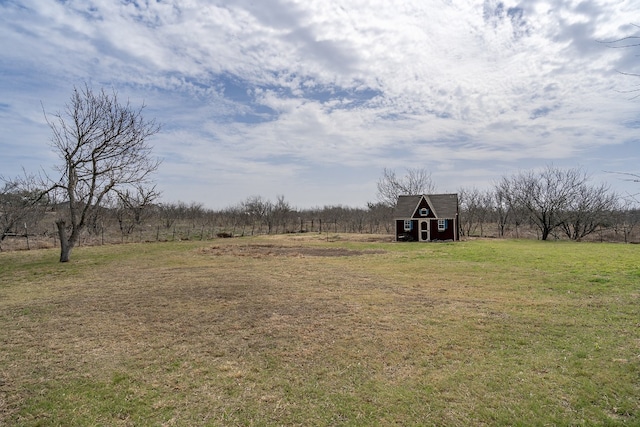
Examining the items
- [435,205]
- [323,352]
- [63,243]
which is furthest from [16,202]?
[435,205]

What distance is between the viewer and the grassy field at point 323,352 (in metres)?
4.06

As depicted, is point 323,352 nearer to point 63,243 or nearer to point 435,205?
point 63,243

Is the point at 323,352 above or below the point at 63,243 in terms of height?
below

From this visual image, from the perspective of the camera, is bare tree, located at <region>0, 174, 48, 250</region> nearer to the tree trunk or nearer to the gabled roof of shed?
the tree trunk

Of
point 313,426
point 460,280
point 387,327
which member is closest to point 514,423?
point 313,426

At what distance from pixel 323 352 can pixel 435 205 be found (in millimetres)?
27830

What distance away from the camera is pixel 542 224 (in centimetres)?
3459

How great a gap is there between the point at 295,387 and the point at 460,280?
8821mm

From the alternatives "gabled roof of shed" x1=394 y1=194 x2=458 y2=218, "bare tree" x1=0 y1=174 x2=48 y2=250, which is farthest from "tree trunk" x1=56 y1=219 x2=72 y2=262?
"gabled roof of shed" x1=394 y1=194 x2=458 y2=218

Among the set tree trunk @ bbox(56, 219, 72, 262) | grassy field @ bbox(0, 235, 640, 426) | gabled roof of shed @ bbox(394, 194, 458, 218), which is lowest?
grassy field @ bbox(0, 235, 640, 426)

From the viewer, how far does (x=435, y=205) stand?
3148 cm

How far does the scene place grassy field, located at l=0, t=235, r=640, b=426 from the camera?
406 centimetres

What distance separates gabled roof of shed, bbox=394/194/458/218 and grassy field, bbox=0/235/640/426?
19370 millimetres

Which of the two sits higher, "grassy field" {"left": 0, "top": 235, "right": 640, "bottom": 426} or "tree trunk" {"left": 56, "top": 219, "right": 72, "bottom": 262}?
"tree trunk" {"left": 56, "top": 219, "right": 72, "bottom": 262}
